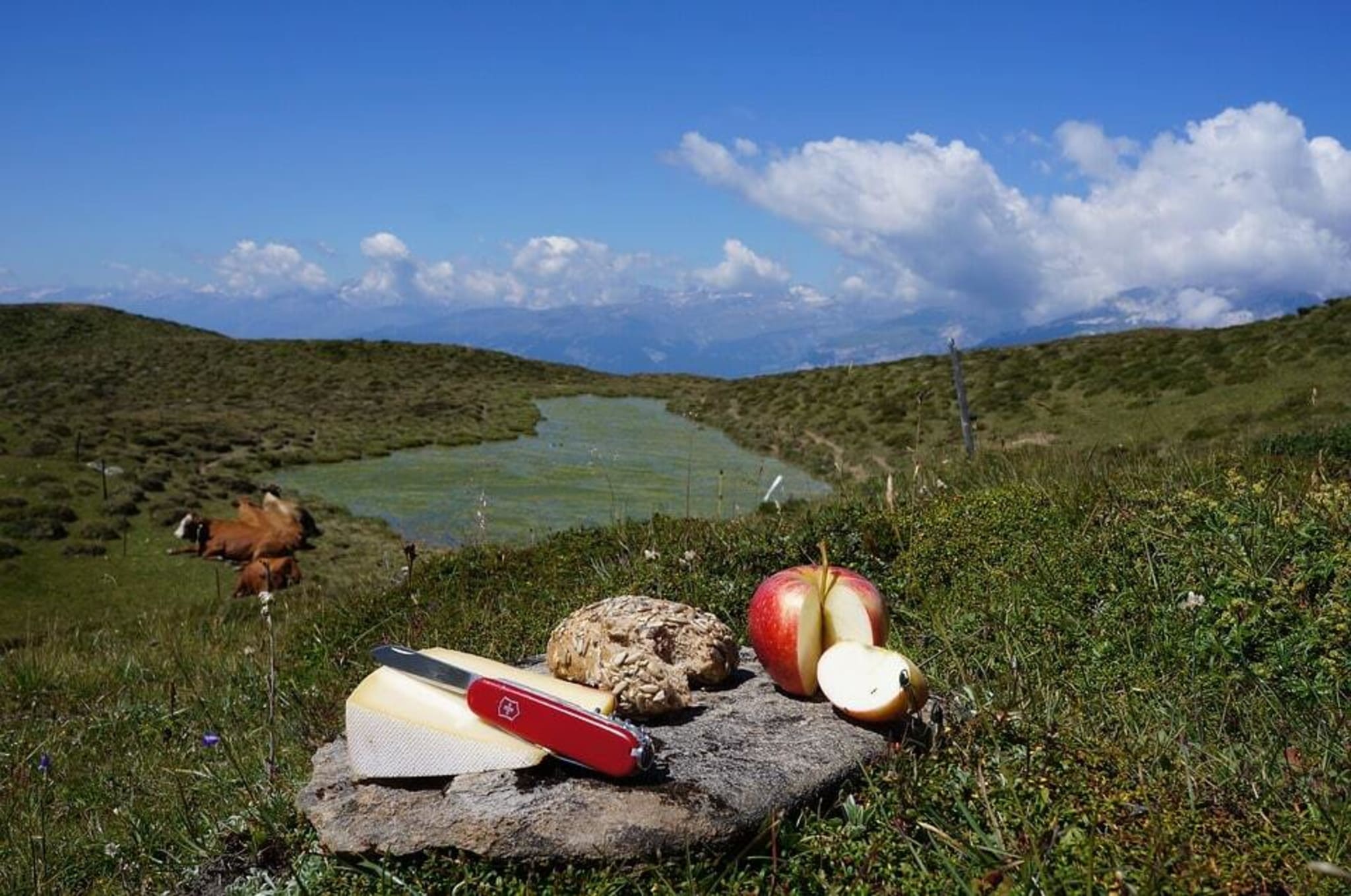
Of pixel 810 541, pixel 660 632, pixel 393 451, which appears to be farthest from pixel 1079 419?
pixel 660 632

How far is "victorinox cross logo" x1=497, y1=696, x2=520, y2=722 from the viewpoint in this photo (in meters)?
3.34

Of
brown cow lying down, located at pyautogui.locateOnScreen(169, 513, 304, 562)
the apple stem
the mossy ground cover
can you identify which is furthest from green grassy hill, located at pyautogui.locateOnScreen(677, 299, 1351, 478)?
brown cow lying down, located at pyautogui.locateOnScreen(169, 513, 304, 562)

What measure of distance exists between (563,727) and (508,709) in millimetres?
224

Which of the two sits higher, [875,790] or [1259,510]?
[1259,510]

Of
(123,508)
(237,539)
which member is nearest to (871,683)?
(237,539)

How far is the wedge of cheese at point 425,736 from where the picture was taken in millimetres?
3457

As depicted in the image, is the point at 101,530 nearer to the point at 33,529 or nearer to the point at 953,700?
the point at 33,529

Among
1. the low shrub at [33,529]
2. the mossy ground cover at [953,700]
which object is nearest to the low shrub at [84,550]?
the low shrub at [33,529]

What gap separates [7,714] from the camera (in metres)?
8.19

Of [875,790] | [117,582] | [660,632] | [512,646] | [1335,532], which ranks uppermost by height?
[1335,532]

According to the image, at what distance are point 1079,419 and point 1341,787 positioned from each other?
2120 centimetres

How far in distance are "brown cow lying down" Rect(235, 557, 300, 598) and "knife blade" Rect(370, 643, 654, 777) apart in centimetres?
1176

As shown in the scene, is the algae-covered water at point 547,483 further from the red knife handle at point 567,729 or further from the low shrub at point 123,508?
the red knife handle at point 567,729

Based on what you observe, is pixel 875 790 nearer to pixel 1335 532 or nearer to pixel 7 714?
pixel 1335 532
